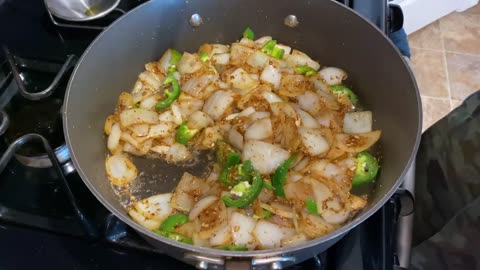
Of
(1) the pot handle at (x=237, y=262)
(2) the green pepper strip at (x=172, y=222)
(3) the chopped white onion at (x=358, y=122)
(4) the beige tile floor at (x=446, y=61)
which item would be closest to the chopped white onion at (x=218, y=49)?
(3) the chopped white onion at (x=358, y=122)

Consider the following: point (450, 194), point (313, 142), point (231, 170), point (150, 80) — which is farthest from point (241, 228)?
point (450, 194)

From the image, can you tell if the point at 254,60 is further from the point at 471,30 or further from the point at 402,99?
the point at 471,30

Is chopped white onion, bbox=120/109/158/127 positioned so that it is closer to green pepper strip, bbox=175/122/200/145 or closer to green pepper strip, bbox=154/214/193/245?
green pepper strip, bbox=175/122/200/145

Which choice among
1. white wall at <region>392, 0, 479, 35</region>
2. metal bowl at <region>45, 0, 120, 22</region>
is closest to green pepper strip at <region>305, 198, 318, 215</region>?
metal bowl at <region>45, 0, 120, 22</region>

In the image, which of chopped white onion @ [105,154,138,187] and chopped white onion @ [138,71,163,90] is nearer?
chopped white onion @ [105,154,138,187]

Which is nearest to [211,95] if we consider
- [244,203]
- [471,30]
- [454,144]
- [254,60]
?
[254,60]
